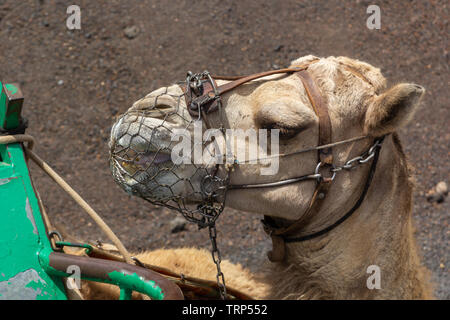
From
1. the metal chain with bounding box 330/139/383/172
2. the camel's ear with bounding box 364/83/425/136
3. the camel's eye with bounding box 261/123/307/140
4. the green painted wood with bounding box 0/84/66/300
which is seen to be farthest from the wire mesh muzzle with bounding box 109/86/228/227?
the camel's ear with bounding box 364/83/425/136

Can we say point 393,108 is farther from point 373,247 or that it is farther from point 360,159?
point 373,247

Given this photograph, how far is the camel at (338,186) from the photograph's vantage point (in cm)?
275

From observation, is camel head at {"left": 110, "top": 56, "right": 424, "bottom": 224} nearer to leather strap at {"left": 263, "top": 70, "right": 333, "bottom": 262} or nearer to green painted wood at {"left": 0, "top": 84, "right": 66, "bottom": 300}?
leather strap at {"left": 263, "top": 70, "right": 333, "bottom": 262}

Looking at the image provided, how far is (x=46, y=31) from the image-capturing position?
23.7 ft

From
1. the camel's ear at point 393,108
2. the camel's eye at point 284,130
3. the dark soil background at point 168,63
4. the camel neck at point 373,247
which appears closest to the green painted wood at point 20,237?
the camel's eye at point 284,130

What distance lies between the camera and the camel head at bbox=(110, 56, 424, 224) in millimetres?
2719

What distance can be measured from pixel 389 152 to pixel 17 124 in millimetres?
2056

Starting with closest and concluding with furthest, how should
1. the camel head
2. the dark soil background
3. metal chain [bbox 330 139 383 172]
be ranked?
the camel head
metal chain [bbox 330 139 383 172]
the dark soil background

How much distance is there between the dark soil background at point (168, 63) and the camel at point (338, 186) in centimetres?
266

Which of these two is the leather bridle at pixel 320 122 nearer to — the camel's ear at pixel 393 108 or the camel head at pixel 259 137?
the camel head at pixel 259 137

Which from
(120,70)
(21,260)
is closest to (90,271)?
(21,260)

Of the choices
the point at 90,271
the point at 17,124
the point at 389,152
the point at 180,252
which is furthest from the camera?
the point at 180,252

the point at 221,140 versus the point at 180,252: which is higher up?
the point at 221,140

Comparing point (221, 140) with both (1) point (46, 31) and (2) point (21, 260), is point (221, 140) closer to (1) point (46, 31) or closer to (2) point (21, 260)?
(2) point (21, 260)
